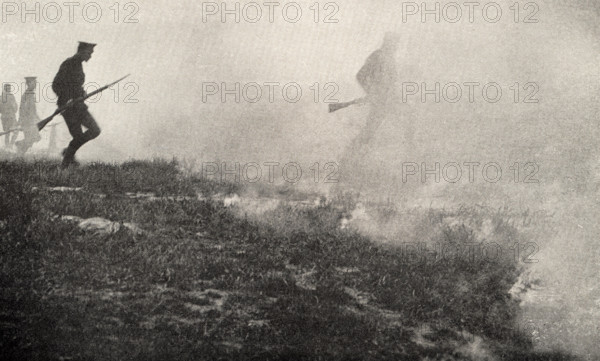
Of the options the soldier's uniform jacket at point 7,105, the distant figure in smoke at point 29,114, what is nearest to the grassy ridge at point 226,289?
the distant figure in smoke at point 29,114

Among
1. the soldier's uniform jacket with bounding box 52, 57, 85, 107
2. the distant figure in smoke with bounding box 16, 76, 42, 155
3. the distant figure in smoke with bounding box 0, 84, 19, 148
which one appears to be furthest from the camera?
the distant figure in smoke with bounding box 0, 84, 19, 148

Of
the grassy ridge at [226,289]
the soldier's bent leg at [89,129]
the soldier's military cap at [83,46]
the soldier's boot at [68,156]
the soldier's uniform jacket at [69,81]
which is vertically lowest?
the grassy ridge at [226,289]

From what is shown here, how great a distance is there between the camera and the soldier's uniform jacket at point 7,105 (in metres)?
17.2

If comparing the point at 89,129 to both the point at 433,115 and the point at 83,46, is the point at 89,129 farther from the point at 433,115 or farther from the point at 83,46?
the point at 433,115

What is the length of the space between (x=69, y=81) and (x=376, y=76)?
20.4 ft

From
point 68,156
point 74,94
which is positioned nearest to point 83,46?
point 74,94

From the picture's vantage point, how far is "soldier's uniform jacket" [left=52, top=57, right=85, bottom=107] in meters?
8.69

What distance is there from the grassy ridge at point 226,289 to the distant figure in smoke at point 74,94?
5.16ft

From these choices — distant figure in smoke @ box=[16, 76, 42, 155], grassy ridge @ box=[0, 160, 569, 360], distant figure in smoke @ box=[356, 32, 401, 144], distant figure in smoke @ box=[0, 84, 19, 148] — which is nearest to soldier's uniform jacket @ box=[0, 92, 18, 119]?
distant figure in smoke @ box=[0, 84, 19, 148]

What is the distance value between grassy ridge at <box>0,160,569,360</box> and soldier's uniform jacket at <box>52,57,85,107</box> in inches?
80.8

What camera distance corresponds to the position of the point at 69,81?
28.8 ft

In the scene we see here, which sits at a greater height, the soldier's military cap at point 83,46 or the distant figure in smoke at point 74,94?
the soldier's military cap at point 83,46

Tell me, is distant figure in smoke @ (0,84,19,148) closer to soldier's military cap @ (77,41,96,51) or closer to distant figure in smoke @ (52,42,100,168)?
distant figure in smoke @ (52,42,100,168)

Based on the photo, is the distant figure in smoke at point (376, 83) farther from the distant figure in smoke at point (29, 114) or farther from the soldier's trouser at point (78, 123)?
the distant figure in smoke at point (29, 114)
